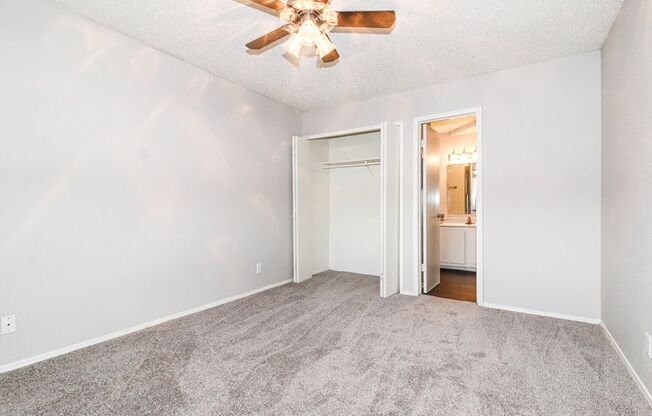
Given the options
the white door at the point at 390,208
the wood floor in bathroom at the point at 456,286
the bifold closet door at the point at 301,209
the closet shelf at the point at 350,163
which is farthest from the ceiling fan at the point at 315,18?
the wood floor in bathroom at the point at 456,286

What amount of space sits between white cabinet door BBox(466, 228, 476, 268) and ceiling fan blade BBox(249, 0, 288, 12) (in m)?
4.41

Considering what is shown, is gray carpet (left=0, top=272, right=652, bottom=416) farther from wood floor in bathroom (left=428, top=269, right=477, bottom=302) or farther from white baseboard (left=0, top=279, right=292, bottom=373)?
wood floor in bathroom (left=428, top=269, right=477, bottom=302)

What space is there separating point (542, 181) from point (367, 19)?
7.80ft

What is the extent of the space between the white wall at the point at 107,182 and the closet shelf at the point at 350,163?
1.48 m

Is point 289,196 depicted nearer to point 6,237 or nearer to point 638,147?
point 6,237

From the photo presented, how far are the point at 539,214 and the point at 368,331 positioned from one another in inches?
80.2

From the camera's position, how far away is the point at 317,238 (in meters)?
5.00

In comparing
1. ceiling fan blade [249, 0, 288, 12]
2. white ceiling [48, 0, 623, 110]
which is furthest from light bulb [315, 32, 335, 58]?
white ceiling [48, 0, 623, 110]

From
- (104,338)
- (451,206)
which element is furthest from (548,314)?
(104,338)

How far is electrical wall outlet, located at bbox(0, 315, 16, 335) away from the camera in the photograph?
2.06m

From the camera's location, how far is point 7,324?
2084 millimetres

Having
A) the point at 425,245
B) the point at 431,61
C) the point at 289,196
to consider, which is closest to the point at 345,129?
the point at 289,196

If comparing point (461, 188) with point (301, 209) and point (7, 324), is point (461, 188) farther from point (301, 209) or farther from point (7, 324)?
point (7, 324)

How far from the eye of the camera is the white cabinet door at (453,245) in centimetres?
516
